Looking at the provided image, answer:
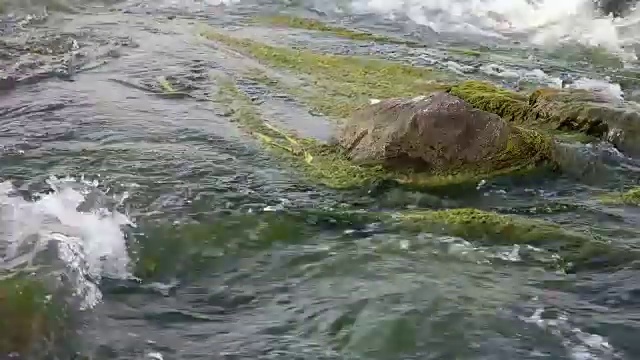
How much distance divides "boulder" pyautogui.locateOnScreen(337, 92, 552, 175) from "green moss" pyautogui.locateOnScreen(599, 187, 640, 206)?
2.21 ft

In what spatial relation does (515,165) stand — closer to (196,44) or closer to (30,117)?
(30,117)

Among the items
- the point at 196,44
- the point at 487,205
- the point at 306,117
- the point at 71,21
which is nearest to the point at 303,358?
the point at 487,205

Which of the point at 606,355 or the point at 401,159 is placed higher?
the point at 401,159

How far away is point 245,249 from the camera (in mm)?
5633

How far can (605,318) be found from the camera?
4.80m

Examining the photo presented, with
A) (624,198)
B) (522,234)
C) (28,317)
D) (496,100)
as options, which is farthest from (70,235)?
(496,100)

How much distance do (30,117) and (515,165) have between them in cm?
463

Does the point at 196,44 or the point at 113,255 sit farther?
the point at 196,44

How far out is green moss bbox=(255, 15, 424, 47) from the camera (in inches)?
477

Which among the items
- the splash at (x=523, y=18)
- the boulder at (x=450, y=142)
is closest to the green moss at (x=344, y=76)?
the boulder at (x=450, y=142)

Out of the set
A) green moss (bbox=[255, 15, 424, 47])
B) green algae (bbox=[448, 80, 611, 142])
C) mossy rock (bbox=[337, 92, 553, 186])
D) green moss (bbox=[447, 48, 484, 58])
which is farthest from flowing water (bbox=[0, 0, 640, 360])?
green moss (bbox=[255, 15, 424, 47])

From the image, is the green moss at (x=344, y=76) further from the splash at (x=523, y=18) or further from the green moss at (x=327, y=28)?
the splash at (x=523, y=18)

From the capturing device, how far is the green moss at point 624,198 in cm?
640

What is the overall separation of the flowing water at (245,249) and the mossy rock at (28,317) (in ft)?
0.34
